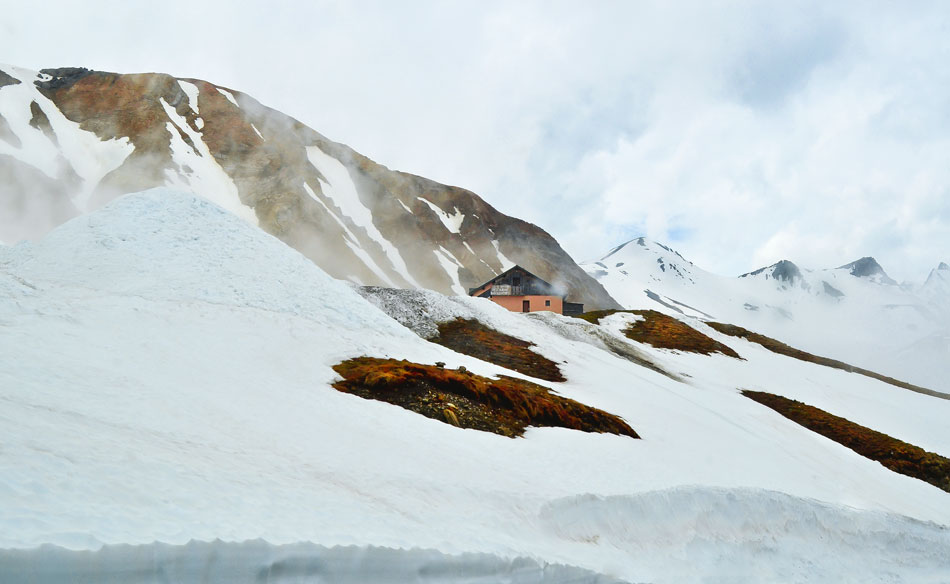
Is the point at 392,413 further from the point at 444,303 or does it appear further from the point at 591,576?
the point at 444,303

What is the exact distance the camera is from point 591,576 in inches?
268

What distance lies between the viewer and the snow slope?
15.3 ft

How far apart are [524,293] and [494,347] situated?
39879 millimetres

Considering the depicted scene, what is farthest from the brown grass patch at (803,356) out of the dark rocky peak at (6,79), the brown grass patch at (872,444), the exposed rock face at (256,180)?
the dark rocky peak at (6,79)

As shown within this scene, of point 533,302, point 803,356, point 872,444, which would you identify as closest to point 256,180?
point 533,302

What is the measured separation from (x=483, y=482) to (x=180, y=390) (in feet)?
19.6

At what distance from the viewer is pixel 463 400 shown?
43.1ft

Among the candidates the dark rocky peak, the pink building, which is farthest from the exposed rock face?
the pink building

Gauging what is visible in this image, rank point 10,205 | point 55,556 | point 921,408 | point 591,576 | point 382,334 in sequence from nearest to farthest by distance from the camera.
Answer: point 55,556 → point 591,576 → point 382,334 → point 921,408 → point 10,205

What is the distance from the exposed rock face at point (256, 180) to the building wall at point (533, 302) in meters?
54.8

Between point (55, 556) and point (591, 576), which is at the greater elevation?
point (55, 556)

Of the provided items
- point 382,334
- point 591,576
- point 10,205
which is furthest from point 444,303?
point 10,205

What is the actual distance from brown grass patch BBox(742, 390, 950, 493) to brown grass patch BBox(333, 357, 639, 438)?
17.4m

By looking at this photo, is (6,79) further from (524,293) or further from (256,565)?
(256,565)
